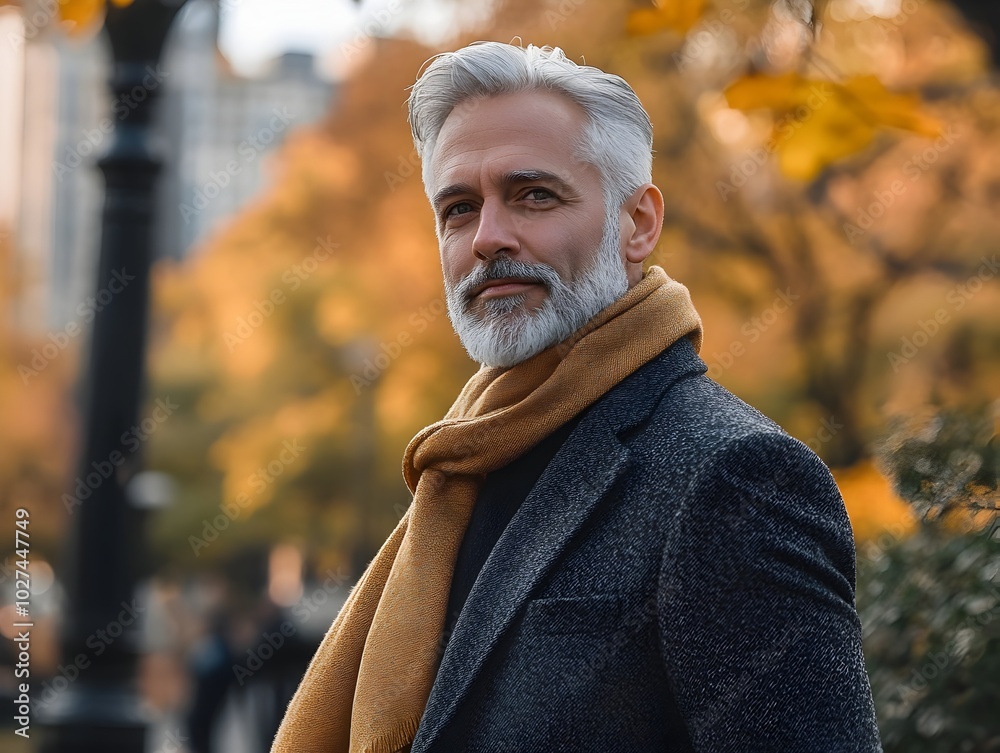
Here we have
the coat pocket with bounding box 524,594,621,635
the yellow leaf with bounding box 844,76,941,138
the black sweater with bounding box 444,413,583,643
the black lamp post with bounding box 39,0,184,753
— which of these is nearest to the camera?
the coat pocket with bounding box 524,594,621,635

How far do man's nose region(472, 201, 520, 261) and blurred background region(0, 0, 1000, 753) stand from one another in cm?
35

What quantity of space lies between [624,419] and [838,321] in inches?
522

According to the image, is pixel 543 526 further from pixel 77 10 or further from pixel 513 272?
pixel 77 10

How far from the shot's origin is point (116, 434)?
500cm

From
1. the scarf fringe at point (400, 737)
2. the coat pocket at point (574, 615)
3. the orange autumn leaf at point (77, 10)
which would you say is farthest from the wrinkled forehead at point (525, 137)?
the orange autumn leaf at point (77, 10)

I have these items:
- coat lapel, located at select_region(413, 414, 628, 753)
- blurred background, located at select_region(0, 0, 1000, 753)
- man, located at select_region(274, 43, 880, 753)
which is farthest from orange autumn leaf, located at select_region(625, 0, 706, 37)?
coat lapel, located at select_region(413, 414, 628, 753)

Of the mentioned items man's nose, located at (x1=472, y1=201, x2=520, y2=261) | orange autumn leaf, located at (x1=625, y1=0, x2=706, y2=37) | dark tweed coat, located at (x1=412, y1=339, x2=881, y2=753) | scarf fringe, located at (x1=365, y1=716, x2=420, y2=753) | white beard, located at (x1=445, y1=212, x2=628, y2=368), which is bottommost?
scarf fringe, located at (x1=365, y1=716, x2=420, y2=753)

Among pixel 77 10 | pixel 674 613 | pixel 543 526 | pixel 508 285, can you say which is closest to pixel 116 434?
pixel 77 10

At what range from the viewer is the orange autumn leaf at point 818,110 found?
10.7ft

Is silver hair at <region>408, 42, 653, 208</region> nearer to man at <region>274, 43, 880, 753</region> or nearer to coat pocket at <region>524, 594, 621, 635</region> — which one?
man at <region>274, 43, 880, 753</region>

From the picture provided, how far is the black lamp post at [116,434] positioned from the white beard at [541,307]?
10.1 ft

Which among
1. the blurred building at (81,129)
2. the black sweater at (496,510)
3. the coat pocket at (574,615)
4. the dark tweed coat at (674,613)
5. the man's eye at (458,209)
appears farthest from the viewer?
the blurred building at (81,129)

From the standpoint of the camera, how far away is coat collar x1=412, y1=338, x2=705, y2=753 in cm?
196

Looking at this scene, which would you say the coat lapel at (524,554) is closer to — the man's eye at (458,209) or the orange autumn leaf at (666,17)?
the man's eye at (458,209)
